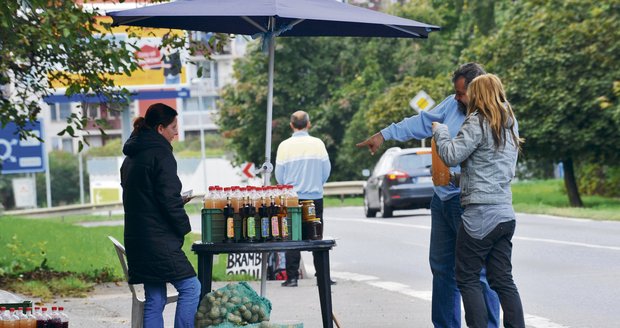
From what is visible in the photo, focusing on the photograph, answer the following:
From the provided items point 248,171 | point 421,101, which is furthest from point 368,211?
point 248,171

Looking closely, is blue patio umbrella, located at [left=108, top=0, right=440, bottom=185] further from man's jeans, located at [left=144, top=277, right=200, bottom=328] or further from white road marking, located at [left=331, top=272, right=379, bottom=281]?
white road marking, located at [left=331, top=272, right=379, bottom=281]

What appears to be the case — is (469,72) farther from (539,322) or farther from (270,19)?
(539,322)

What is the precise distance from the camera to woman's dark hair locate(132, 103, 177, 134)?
8.53 meters

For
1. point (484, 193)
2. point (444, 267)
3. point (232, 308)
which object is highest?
point (484, 193)

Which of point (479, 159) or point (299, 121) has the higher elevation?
point (299, 121)

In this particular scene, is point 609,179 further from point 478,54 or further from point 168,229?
point 168,229

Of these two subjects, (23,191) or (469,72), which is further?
(23,191)

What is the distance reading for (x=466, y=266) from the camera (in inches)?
332

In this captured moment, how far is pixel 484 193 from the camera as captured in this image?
8359 millimetres

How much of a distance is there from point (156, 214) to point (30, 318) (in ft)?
3.71

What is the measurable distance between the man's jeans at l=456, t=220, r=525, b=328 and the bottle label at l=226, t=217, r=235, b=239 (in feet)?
4.74

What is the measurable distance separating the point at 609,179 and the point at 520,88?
5.79 m

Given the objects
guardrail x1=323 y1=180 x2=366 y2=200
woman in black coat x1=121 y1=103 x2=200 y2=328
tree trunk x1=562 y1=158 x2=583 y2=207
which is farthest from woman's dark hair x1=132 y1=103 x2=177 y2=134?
guardrail x1=323 y1=180 x2=366 y2=200

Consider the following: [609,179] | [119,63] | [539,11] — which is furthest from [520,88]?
[119,63]
